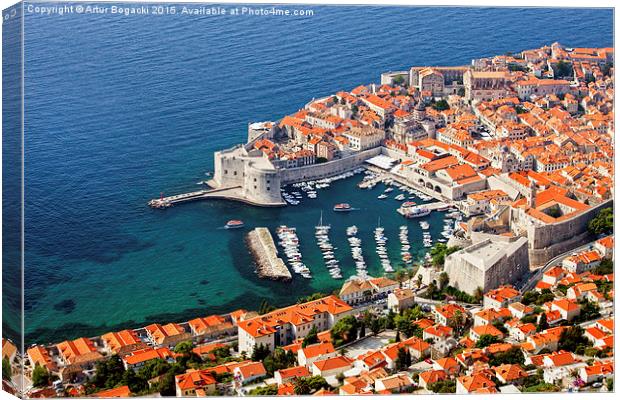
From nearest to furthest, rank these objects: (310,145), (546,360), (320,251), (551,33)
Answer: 1. (546,360)
2. (320,251)
3. (551,33)
4. (310,145)

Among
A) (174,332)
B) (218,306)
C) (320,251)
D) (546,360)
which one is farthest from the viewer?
(320,251)

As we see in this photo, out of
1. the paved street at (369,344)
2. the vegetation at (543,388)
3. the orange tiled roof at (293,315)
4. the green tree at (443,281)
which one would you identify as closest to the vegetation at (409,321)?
the paved street at (369,344)

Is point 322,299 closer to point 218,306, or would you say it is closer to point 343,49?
point 218,306

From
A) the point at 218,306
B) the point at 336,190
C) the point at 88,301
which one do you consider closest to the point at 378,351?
the point at 218,306

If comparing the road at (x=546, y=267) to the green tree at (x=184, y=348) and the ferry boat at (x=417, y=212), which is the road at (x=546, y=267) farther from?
the green tree at (x=184, y=348)

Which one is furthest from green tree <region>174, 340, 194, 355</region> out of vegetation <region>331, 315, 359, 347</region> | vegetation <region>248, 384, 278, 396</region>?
vegetation <region>331, 315, 359, 347</region>

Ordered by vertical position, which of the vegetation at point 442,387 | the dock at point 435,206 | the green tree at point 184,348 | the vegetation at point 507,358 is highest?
the dock at point 435,206
